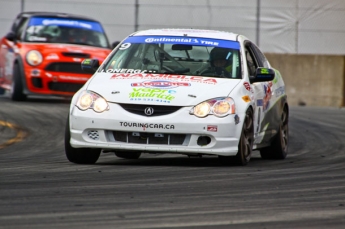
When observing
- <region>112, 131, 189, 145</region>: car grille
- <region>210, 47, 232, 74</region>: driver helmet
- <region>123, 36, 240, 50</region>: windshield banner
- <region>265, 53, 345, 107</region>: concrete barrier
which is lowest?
<region>265, 53, 345, 107</region>: concrete barrier

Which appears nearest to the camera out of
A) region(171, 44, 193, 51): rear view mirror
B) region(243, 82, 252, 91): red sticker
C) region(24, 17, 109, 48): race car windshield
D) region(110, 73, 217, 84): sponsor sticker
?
region(110, 73, 217, 84): sponsor sticker

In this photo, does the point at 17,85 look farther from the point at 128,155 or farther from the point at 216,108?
the point at 216,108

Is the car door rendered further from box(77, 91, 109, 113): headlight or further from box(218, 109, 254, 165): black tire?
box(77, 91, 109, 113): headlight

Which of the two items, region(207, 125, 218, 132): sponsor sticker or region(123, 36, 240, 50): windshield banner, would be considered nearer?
region(207, 125, 218, 132): sponsor sticker

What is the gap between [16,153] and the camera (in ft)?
38.4

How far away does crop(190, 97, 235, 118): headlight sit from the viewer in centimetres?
990

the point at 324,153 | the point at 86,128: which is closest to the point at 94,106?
the point at 86,128

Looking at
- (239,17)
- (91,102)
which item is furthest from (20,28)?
(91,102)

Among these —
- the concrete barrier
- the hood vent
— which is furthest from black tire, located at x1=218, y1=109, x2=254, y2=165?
the concrete barrier

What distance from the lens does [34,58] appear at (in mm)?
19016

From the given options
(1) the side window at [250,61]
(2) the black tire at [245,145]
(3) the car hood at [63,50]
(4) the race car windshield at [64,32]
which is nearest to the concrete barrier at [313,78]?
(4) the race car windshield at [64,32]

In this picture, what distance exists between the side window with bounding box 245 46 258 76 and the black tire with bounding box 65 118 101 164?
2.00m

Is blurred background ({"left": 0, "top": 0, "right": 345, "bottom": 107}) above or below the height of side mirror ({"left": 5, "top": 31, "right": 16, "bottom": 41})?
below

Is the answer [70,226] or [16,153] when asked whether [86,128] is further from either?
[70,226]
